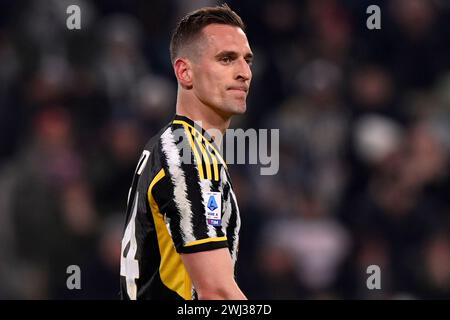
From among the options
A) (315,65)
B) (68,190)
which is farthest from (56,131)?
(315,65)

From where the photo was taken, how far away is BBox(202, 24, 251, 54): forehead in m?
3.66

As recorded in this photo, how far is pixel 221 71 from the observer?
11.9 feet

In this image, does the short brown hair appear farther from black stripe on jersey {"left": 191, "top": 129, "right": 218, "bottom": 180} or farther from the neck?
black stripe on jersey {"left": 191, "top": 129, "right": 218, "bottom": 180}

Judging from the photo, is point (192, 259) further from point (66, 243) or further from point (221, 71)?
point (66, 243)

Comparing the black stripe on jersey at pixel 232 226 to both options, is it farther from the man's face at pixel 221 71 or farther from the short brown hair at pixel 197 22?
the short brown hair at pixel 197 22

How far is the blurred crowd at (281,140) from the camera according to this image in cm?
677

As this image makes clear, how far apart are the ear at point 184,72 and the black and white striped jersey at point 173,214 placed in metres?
0.25

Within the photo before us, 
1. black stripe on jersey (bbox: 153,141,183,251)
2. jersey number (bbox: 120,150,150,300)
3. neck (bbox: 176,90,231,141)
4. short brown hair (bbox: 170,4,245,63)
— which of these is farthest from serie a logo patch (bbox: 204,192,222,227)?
short brown hair (bbox: 170,4,245,63)

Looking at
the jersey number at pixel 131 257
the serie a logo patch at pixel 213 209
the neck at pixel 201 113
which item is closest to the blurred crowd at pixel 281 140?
the neck at pixel 201 113

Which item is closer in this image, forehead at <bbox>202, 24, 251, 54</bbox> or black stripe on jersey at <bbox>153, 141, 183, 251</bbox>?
black stripe on jersey at <bbox>153, 141, 183, 251</bbox>

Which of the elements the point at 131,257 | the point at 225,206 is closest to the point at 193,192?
the point at 225,206

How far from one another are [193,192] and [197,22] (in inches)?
32.3

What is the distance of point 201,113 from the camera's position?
363cm

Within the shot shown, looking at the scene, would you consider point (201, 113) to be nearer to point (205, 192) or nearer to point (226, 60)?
point (226, 60)
